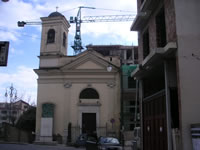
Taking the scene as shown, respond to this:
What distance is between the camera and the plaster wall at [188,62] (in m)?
11.0

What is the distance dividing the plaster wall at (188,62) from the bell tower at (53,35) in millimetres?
28693

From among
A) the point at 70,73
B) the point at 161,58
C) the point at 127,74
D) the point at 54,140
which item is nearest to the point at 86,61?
the point at 70,73

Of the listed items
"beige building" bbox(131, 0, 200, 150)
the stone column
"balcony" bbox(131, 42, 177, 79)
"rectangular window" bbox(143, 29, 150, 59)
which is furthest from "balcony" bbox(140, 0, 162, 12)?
the stone column

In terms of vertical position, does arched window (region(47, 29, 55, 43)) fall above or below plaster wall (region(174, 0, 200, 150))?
above

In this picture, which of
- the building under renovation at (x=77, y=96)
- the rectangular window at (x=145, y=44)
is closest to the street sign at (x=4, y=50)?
the rectangular window at (x=145, y=44)

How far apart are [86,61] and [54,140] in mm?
11623

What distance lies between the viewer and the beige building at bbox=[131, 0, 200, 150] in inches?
440

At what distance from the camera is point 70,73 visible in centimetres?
3772

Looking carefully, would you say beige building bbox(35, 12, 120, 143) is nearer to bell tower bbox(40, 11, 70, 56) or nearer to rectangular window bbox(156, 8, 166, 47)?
bell tower bbox(40, 11, 70, 56)

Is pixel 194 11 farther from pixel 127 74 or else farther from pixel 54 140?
pixel 54 140

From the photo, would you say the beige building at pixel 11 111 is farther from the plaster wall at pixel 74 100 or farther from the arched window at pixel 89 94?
the arched window at pixel 89 94

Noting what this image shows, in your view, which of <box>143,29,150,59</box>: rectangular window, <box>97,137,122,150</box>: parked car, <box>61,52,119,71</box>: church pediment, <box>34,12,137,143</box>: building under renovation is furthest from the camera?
<box>61,52,119,71</box>: church pediment

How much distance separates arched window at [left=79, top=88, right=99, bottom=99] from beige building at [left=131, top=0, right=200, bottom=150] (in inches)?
837

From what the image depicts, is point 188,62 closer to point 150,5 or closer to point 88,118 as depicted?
point 150,5
